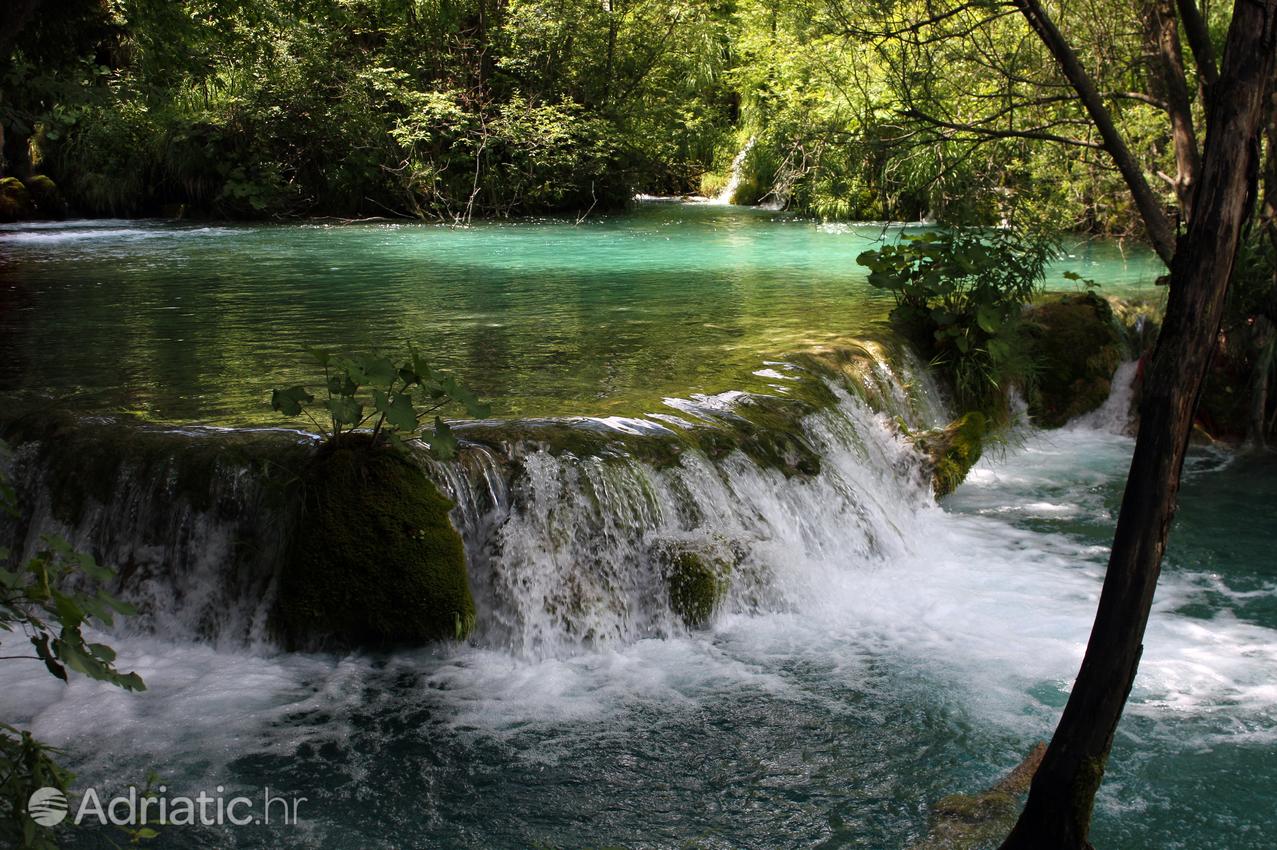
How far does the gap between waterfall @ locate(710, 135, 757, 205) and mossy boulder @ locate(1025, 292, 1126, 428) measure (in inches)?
678

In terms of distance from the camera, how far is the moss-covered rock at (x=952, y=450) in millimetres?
8266

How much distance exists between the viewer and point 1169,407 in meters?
2.98

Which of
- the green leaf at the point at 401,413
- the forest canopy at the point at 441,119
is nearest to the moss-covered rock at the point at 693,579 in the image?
the green leaf at the point at 401,413

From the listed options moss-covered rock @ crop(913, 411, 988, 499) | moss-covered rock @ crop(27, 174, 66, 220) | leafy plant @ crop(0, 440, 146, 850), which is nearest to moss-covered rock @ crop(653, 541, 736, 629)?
moss-covered rock @ crop(913, 411, 988, 499)

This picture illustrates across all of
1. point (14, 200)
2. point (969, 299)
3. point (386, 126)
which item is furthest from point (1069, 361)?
point (14, 200)

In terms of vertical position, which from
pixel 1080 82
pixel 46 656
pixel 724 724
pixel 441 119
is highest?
pixel 441 119

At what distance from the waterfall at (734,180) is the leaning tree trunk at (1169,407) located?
80.5 feet

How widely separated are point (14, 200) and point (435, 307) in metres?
13.1

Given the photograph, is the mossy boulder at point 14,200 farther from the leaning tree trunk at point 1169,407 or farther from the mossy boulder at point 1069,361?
the leaning tree trunk at point 1169,407

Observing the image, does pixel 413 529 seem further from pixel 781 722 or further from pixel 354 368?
pixel 781 722

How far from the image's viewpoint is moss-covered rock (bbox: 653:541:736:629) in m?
6.06

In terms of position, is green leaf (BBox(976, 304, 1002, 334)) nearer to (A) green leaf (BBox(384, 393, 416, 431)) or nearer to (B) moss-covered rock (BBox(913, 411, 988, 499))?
(B) moss-covered rock (BBox(913, 411, 988, 499))

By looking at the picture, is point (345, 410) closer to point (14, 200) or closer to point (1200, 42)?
point (1200, 42)

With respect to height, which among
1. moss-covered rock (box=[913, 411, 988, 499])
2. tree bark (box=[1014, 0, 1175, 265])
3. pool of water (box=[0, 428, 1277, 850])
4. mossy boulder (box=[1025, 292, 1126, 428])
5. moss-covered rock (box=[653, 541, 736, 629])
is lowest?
pool of water (box=[0, 428, 1277, 850])
